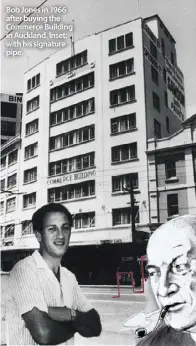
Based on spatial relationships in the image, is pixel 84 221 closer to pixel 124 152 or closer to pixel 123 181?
pixel 123 181

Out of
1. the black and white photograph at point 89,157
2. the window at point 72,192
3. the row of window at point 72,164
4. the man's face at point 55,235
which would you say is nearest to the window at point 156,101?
the black and white photograph at point 89,157

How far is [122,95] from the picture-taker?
8.04 feet

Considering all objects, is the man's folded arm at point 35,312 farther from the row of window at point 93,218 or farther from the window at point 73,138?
the window at point 73,138

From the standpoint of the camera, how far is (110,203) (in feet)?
7.70

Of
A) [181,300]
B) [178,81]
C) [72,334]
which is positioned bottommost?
[72,334]

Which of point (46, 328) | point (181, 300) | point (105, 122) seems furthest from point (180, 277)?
point (105, 122)

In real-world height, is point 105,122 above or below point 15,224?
above

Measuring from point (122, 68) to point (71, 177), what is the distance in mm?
696

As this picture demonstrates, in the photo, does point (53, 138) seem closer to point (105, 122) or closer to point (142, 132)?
point (105, 122)

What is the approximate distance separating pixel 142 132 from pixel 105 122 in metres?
0.25

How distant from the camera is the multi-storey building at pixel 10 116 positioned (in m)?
2.70

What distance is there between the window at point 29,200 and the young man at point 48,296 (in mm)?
106

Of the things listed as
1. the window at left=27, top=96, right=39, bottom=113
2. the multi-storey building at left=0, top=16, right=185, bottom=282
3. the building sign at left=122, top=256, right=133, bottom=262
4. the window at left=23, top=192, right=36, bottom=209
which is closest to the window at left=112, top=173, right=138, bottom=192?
the multi-storey building at left=0, top=16, right=185, bottom=282

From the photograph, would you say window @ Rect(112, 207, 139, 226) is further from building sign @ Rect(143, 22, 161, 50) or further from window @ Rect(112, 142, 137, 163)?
building sign @ Rect(143, 22, 161, 50)
